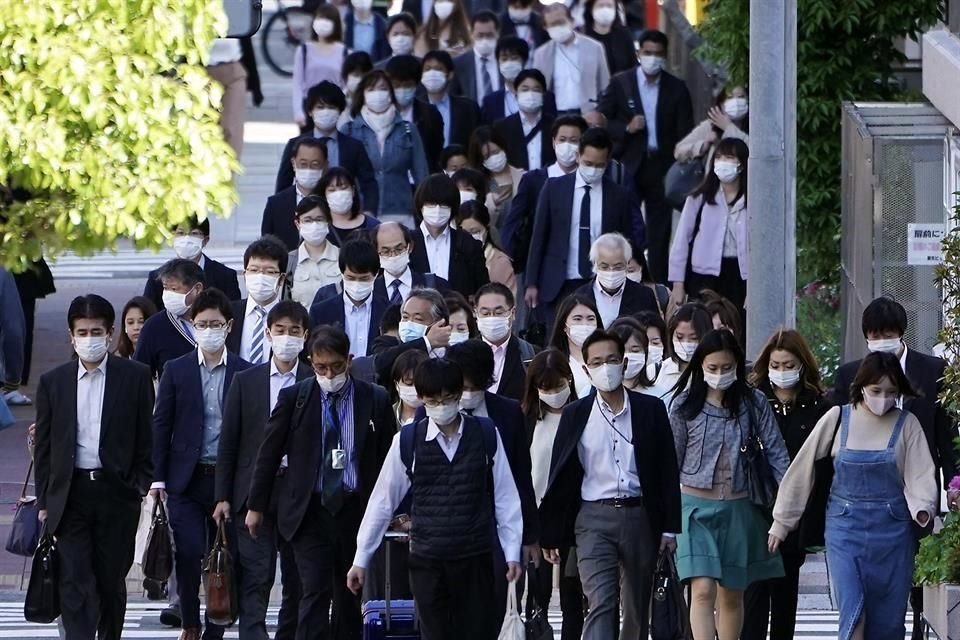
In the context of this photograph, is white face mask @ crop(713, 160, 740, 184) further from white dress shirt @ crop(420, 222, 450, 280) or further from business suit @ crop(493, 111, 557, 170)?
business suit @ crop(493, 111, 557, 170)

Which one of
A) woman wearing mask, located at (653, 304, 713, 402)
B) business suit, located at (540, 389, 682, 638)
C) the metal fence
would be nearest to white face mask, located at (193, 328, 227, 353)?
business suit, located at (540, 389, 682, 638)

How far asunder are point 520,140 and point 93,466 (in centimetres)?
837

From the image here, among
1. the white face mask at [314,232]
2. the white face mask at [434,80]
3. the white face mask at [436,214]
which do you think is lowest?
the white face mask at [314,232]

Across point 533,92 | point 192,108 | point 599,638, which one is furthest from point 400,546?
point 533,92

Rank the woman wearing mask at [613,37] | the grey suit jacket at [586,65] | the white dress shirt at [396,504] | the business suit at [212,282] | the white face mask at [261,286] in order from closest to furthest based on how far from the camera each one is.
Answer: the white dress shirt at [396,504]
the white face mask at [261,286]
the business suit at [212,282]
the grey suit jacket at [586,65]
the woman wearing mask at [613,37]

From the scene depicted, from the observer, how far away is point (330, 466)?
11.8m

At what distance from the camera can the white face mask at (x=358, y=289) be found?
1401 cm

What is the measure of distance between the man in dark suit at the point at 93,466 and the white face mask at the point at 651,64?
8871 mm

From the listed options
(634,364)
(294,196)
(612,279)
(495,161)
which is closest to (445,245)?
(294,196)

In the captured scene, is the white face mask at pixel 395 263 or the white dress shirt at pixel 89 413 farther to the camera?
the white face mask at pixel 395 263

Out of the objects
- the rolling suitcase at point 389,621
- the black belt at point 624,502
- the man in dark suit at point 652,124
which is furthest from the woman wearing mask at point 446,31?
the rolling suitcase at point 389,621

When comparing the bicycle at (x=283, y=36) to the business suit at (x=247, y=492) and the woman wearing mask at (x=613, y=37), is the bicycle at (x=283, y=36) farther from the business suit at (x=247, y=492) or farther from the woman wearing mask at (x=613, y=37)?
the business suit at (x=247, y=492)

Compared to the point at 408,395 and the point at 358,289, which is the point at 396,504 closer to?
the point at 408,395

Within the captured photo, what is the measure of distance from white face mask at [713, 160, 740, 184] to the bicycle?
1658cm
